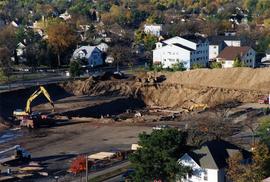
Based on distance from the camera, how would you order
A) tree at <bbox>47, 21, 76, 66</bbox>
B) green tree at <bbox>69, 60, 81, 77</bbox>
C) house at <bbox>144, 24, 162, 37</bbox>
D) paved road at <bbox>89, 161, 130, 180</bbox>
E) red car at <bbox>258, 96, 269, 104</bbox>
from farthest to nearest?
house at <bbox>144, 24, 162, 37</bbox> → tree at <bbox>47, 21, 76, 66</bbox> → green tree at <bbox>69, 60, 81, 77</bbox> → red car at <bbox>258, 96, 269, 104</bbox> → paved road at <bbox>89, 161, 130, 180</bbox>

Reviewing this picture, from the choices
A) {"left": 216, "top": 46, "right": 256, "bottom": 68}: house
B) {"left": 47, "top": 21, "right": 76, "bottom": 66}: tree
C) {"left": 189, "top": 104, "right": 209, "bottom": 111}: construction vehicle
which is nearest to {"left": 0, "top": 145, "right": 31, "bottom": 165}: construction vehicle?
{"left": 189, "top": 104, "right": 209, "bottom": 111}: construction vehicle

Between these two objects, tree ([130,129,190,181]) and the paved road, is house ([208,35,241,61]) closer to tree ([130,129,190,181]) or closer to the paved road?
the paved road

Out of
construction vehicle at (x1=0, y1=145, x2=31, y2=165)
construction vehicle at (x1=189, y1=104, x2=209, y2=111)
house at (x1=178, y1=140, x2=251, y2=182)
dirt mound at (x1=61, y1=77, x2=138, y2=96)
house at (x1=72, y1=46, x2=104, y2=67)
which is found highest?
house at (x1=72, y1=46, x2=104, y2=67)

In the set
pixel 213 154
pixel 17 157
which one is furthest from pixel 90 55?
pixel 213 154

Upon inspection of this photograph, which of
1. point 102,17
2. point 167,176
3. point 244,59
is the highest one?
point 102,17

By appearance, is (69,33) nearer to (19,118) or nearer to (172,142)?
(19,118)

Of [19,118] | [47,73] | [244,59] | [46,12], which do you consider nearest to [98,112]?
[19,118]

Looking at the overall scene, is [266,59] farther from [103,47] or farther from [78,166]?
[78,166]
